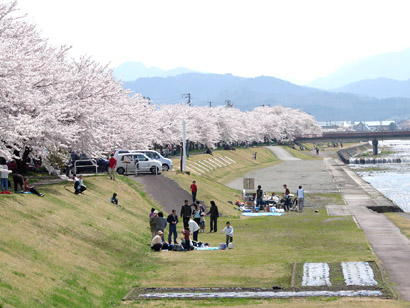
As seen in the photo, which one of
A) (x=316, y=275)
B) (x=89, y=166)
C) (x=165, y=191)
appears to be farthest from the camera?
(x=89, y=166)

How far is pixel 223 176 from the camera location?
96.9 meters

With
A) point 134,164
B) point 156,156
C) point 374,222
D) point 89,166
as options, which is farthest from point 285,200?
point 89,166

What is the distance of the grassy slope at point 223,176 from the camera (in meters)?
51.5

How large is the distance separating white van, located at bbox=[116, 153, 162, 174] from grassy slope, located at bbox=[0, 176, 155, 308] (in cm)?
1834

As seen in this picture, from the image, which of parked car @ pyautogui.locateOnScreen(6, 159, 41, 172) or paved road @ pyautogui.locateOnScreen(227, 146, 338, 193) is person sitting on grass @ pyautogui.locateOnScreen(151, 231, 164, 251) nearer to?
parked car @ pyautogui.locateOnScreen(6, 159, 41, 172)

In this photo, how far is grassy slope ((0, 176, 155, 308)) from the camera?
1811cm

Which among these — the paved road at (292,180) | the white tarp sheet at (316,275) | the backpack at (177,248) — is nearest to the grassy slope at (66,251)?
the backpack at (177,248)

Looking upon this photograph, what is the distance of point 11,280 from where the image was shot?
17.5 m

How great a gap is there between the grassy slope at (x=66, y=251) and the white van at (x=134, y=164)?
18.3 meters

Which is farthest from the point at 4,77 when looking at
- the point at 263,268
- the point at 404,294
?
the point at 404,294

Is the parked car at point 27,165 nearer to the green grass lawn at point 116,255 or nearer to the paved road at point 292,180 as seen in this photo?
the green grass lawn at point 116,255

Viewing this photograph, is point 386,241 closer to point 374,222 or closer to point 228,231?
point 228,231

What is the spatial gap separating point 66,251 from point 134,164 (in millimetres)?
30485

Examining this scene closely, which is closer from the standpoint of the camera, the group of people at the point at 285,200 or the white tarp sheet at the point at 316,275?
the white tarp sheet at the point at 316,275
